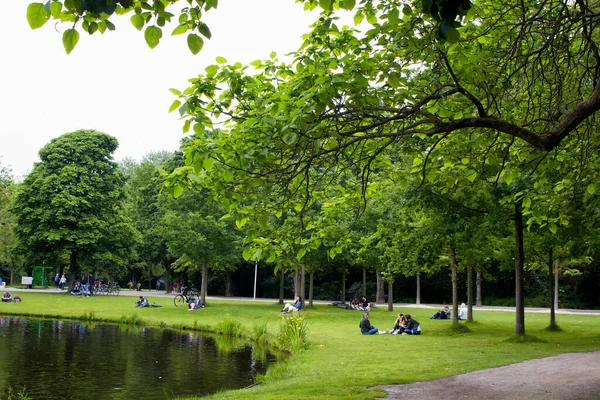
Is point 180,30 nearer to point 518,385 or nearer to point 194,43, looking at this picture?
point 194,43

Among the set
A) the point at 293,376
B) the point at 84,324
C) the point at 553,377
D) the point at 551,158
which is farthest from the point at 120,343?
the point at 551,158

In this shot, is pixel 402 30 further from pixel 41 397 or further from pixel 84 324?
pixel 84 324

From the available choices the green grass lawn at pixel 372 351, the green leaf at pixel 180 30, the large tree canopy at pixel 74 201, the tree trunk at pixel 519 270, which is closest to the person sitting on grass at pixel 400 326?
the green grass lawn at pixel 372 351

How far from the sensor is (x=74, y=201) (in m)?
43.7

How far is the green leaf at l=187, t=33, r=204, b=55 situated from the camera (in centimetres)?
418

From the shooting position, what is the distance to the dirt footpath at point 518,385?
9.03m

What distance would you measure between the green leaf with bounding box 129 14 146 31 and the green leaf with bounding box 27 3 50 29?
71cm

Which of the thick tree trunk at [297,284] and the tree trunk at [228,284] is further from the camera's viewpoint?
the tree trunk at [228,284]

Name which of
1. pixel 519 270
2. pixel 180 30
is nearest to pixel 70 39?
pixel 180 30

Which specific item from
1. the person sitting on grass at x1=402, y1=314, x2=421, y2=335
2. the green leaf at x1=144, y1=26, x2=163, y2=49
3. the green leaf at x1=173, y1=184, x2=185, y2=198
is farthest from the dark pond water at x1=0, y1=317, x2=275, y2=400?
the green leaf at x1=144, y1=26, x2=163, y2=49

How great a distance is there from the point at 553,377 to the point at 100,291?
42.1 metres

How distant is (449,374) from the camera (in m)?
11.3

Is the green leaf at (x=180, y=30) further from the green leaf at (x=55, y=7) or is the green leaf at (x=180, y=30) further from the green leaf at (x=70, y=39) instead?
the green leaf at (x=55, y=7)

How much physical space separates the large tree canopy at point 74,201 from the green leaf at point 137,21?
136 feet
